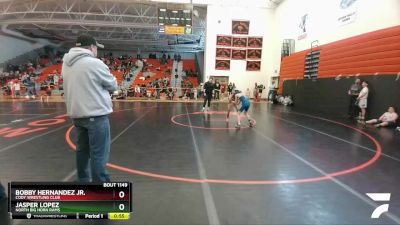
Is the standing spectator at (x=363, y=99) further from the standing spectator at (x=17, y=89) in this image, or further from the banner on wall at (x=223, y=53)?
the standing spectator at (x=17, y=89)

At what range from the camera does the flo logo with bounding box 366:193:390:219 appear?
3149 mm

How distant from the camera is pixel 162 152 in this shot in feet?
18.5

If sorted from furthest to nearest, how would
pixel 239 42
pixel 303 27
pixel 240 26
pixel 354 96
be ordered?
pixel 239 42
pixel 240 26
pixel 303 27
pixel 354 96

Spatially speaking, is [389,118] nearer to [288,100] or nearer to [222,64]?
[288,100]

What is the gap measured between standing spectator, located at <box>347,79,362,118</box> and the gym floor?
355 cm

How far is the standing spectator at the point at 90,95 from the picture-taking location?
2.73 metres

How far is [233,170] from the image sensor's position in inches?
181

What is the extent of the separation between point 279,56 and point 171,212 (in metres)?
20.5

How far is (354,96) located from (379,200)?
9285 mm

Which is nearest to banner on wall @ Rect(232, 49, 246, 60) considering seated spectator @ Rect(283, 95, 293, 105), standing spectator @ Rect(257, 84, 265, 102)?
standing spectator @ Rect(257, 84, 265, 102)
